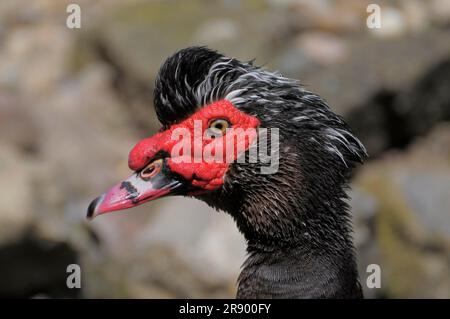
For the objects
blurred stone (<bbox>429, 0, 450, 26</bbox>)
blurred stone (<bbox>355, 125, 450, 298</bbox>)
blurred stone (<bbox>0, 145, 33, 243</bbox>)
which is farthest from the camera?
blurred stone (<bbox>429, 0, 450, 26</bbox>)

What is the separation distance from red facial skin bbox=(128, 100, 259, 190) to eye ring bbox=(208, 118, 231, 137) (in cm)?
1

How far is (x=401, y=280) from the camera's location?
7.58m

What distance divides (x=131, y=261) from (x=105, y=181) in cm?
233

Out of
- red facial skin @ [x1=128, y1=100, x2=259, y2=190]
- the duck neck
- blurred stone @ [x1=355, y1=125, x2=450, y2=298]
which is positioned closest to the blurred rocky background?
blurred stone @ [x1=355, y1=125, x2=450, y2=298]

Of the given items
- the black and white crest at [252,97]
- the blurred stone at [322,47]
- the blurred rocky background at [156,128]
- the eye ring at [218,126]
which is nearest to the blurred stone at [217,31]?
the blurred rocky background at [156,128]

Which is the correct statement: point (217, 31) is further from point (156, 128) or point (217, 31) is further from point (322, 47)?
point (156, 128)

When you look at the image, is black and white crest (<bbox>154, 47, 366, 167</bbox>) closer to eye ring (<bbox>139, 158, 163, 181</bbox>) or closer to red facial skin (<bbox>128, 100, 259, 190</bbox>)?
red facial skin (<bbox>128, 100, 259, 190</bbox>)

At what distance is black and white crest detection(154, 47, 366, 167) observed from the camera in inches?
149

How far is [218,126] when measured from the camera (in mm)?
3818

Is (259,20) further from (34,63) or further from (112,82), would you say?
(34,63)

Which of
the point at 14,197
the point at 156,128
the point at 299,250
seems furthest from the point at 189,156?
the point at 156,128

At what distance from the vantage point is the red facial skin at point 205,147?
379 centimetres

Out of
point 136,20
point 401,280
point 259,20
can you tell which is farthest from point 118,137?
point 401,280
